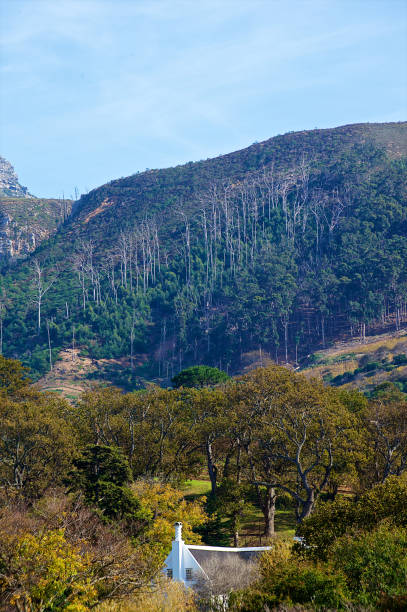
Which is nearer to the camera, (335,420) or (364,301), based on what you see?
(335,420)

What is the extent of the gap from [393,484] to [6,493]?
81.6ft

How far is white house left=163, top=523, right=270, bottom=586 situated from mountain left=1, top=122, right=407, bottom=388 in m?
81.6

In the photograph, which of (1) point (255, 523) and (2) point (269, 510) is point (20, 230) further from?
(2) point (269, 510)

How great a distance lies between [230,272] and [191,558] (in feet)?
354

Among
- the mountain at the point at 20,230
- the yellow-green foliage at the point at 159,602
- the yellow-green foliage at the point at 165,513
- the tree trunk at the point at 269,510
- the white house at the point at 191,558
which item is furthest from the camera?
the mountain at the point at 20,230

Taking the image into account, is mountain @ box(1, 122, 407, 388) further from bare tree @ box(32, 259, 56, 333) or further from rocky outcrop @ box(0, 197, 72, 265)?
rocky outcrop @ box(0, 197, 72, 265)

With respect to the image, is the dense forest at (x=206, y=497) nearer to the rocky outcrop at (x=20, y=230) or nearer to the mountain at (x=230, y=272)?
the mountain at (x=230, y=272)

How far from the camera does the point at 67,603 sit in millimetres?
24719

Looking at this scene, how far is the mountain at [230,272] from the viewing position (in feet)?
397

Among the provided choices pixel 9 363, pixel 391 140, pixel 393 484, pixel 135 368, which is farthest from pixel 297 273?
pixel 393 484

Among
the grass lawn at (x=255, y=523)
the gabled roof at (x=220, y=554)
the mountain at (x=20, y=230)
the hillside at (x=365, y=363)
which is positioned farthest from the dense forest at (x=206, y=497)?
the mountain at (x=20, y=230)

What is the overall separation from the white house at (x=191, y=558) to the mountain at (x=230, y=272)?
81649mm

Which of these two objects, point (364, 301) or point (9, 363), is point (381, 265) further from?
point (9, 363)

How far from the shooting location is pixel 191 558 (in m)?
32.8
